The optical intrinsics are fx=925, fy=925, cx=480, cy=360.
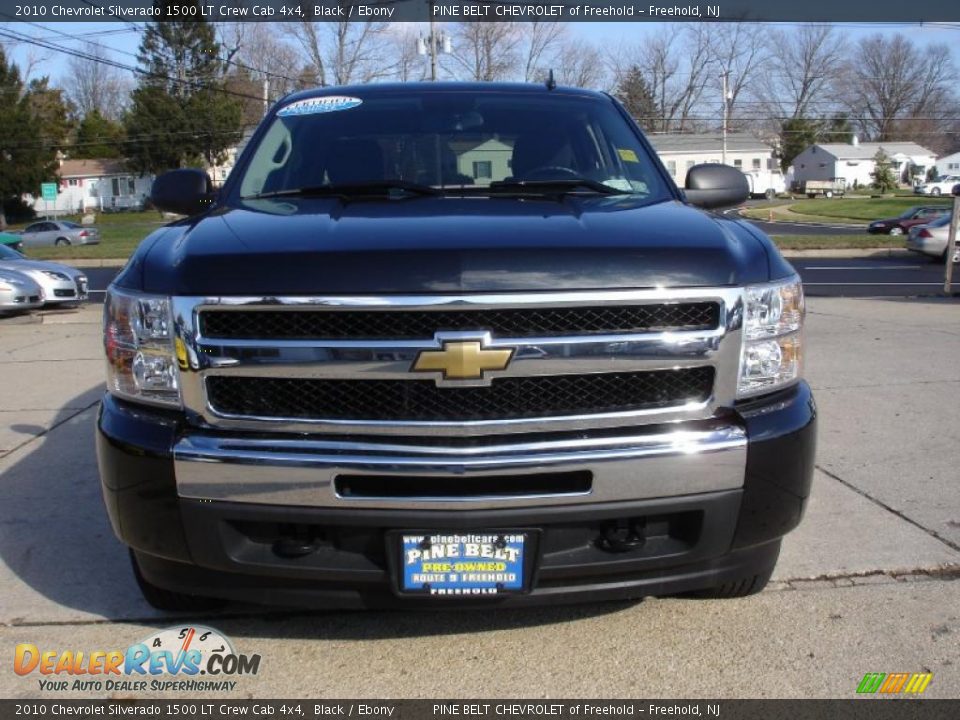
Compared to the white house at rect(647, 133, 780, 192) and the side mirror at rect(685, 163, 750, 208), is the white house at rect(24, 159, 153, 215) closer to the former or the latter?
the white house at rect(647, 133, 780, 192)

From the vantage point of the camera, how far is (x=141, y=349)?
272cm

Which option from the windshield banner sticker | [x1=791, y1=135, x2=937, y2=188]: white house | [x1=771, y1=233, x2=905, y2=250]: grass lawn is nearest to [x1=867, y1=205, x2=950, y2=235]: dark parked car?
[x1=771, y1=233, x2=905, y2=250]: grass lawn

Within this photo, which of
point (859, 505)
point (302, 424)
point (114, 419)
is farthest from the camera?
point (859, 505)

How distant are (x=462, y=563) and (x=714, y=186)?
226 centimetres

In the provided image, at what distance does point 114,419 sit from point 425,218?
113 cm

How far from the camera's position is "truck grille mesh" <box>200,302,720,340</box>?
8.36ft

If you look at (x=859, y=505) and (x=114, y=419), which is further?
(x=859, y=505)

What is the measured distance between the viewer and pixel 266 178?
3855mm

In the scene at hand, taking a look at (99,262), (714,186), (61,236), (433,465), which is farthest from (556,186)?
(61,236)

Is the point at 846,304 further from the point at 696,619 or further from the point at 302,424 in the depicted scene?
the point at 302,424

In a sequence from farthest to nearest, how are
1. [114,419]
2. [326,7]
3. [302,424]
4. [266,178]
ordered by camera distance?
[326,7]
[266,178]
[114,419]
[302,424]

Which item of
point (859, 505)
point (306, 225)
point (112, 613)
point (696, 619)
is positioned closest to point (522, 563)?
point (696, 619)

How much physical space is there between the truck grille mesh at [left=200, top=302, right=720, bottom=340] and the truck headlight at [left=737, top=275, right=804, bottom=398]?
0.71ft

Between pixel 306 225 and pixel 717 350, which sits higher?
Result: pixel 306 225
